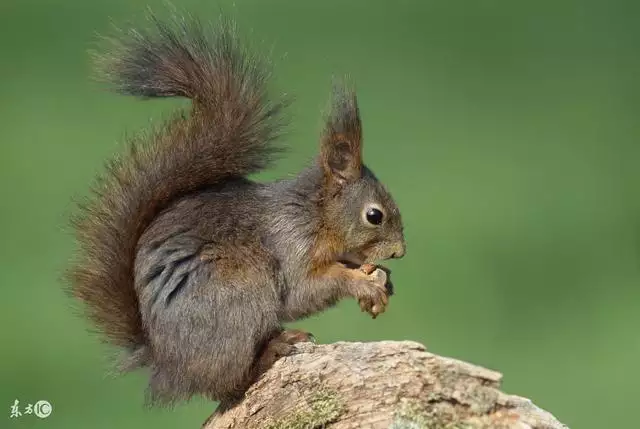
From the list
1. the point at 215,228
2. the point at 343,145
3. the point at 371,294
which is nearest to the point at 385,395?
the point at 371,294

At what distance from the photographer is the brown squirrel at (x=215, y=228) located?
1819 mm

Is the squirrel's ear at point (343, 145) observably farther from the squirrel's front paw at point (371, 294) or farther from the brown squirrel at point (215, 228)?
the squirrel's front paw at point (371, 294)

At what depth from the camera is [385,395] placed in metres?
1.55

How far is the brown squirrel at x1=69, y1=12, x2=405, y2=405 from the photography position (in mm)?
1819

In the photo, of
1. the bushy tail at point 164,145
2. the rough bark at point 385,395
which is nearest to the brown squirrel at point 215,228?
the bushy tail at point 164,145

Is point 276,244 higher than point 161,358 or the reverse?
higher

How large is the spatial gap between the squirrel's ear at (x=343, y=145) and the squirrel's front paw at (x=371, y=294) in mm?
244

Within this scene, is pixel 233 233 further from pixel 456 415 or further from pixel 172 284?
pixel 456 415

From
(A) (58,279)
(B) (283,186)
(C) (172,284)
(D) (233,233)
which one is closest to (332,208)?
(B) (283,186)

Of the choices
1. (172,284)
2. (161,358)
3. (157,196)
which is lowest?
(161,358)

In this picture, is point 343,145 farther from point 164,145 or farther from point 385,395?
point 385,395

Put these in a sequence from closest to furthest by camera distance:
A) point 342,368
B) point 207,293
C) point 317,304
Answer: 1. point 342,368
2. point 207,293
3. point 317,304

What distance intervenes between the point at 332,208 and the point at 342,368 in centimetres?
51

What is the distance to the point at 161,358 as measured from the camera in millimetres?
1850
